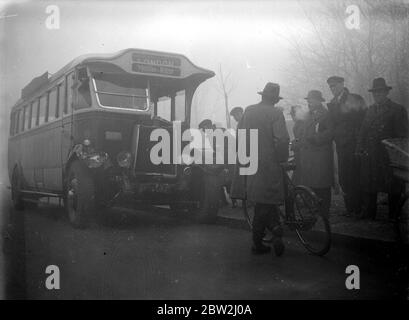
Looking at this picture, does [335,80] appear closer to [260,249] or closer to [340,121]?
[340,121]

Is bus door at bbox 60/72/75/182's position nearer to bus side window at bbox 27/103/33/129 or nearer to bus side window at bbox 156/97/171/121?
bus side window at bbox 156/97/171/121

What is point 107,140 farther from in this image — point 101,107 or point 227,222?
point 227,222

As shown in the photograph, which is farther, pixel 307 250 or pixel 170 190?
pixel 170 190

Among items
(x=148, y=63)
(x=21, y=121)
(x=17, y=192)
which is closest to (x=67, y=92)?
(x=148, y=63)

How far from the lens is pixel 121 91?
7.21 m

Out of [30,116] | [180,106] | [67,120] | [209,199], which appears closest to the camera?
[209,199]

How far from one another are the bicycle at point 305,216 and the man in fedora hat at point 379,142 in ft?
3.78

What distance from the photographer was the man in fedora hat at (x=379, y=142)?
5613 mm

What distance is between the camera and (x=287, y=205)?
202 inches

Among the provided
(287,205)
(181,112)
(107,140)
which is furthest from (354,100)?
(107,140)

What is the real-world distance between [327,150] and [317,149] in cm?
14

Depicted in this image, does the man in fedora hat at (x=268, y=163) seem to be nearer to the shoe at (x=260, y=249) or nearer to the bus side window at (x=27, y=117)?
the shoe at (x=260, y=249)
